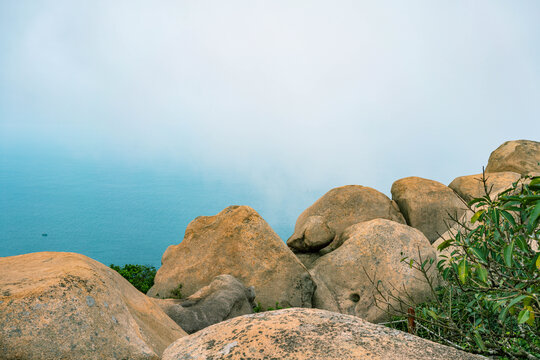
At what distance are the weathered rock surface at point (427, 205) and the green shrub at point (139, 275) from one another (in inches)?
323

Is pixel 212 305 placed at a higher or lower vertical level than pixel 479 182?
lower

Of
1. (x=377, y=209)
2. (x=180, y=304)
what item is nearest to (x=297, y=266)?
(x=180, y=304)

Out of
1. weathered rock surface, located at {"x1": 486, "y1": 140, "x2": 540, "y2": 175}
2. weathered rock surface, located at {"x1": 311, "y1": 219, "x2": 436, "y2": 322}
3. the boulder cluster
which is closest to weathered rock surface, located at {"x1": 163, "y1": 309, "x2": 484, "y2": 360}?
the boulder cluster

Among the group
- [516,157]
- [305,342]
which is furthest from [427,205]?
[305,342]

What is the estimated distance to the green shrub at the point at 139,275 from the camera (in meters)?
11.3

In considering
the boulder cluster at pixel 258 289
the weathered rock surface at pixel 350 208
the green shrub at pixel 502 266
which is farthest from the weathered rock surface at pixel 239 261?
the green shrub at pixel 502 266

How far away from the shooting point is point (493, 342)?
12.7 ft

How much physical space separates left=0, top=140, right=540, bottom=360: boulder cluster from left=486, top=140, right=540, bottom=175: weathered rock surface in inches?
1.6

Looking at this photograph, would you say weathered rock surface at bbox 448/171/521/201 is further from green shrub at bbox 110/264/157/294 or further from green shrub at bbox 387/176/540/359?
green shrub at bbox 110/264/157/294

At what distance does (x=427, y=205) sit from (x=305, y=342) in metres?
11.7

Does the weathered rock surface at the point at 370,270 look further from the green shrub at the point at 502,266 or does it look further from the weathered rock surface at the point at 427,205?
the green shrub at the point at 502,266

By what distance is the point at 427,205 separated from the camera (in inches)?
528

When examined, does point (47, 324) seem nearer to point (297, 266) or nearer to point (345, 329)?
point (345, 329)

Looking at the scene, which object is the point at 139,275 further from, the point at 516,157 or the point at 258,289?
the point at 516,157
